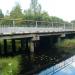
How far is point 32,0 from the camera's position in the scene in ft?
350

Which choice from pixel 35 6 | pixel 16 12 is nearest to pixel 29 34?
pixel 16 12

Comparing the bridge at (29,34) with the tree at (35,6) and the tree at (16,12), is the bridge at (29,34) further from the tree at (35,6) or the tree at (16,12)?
the tree at (35,6)

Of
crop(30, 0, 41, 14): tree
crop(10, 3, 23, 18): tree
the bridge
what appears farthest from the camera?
crop(30, 0, 41, 14): tree

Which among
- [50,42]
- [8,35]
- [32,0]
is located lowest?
[50,42]

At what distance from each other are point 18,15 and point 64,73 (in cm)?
5990

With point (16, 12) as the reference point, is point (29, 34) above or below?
below

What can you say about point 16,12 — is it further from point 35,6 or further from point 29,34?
point 29,34

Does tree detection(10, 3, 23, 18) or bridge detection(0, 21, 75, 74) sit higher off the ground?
tree detection(10, 3, 23, 18)

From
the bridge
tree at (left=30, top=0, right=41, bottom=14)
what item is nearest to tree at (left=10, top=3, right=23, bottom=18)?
tree at (left=30, top=0, right=41, bottom=14)

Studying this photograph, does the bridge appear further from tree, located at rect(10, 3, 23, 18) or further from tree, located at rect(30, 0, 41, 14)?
tree, located at rect(30, 0, 41, 14)

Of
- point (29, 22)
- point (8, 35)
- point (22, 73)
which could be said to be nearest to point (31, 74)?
point (22, 73)

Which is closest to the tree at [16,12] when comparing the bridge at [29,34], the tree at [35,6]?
the tree at [35,6]

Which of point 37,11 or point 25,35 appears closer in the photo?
point 25,35

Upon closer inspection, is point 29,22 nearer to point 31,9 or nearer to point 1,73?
point 1,73
